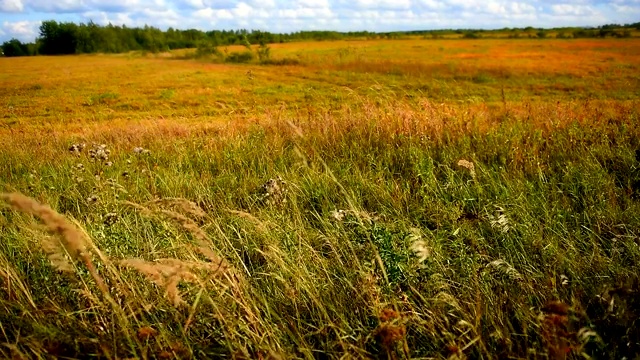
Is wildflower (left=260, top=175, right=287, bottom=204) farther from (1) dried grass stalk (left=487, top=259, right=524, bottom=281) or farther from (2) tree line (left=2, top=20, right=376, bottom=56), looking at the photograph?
(2) tree line (left=2, top=20, right=376, bottom=56)

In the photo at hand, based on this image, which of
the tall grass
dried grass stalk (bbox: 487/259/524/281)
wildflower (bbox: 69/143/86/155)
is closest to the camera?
the tall grass

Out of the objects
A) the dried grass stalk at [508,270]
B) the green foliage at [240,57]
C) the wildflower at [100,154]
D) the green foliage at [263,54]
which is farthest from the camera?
the green foliage at [240,57]

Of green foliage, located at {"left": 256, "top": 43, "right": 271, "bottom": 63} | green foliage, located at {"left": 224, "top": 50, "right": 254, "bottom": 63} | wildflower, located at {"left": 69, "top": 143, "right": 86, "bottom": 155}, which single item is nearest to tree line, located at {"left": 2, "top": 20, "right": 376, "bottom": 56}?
green foliage, located at {"left": 224, "top": 50, "right": 254, "bottom": 63}


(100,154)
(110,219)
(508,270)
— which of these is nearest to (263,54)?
(100,154)

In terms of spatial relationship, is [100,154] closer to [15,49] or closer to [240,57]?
[240,57]

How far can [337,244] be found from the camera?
2.40m

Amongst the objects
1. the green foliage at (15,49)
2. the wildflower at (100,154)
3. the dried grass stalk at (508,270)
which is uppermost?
the green foliage at (15,49)

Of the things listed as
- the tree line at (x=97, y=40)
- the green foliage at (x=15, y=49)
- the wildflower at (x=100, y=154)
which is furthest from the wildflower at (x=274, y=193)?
the green foliage at (x=15, y=49)

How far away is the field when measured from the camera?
173cm

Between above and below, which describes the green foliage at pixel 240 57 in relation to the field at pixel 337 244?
above

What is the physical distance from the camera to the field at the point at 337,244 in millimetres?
1730

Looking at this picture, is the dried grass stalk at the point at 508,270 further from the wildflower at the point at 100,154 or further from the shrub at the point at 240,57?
the shrub at the point at 240,57

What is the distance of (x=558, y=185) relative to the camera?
373 cm

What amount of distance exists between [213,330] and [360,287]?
2.40 feet
